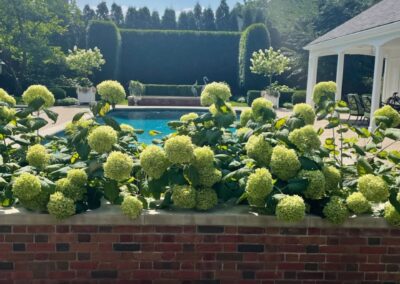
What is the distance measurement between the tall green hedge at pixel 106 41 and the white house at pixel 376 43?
1254cm

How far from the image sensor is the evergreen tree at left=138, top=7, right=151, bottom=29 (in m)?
34.7

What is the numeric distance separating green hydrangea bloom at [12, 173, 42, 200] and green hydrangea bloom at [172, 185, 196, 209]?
2.57ft

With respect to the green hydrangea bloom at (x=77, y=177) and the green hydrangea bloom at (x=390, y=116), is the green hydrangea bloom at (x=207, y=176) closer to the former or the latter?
the green hydrangea bloom at (x=77, y=177)

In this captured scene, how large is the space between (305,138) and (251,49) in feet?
80.4

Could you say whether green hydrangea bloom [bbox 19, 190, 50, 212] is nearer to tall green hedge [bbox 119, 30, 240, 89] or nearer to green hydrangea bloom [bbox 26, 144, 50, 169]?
green hydrangea bloom [bbox 26, 144, 50, 169]

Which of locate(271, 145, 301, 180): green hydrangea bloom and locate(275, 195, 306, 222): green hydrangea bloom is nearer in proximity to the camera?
locate(275, 195, 306, 222): green hydrangea bloom

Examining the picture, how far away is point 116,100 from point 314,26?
29.1 metres

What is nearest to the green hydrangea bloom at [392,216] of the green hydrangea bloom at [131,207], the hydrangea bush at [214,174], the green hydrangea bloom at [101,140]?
the hydrangea bush at [214,174]

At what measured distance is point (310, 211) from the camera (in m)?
2.73

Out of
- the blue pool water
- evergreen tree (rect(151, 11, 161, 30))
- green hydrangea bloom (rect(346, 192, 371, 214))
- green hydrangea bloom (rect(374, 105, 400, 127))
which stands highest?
evergreen tree (rect(151, 11, 161, 30))

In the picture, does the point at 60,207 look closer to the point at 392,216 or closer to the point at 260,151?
the point at 260,151

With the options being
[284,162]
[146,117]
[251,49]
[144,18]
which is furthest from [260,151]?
[144,18]

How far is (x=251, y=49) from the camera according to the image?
26438mm

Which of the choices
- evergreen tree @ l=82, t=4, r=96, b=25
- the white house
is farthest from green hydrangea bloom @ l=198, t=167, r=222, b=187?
evergreen tree @ l=82, t=4, r=96, b=25
